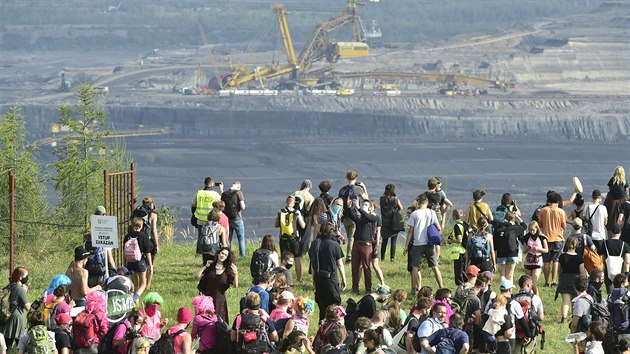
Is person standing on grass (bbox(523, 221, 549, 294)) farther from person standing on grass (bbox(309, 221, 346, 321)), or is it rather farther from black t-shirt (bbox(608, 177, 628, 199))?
person standing on grass (bbox(309, 221, 346, 321))

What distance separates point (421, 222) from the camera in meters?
14.9

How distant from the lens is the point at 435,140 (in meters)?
150

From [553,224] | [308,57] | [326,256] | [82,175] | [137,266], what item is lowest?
[137,266]

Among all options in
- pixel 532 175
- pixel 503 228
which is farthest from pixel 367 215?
pixel 532 175

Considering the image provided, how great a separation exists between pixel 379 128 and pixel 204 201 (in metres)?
147

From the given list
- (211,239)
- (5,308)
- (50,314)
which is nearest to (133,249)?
(211,239)

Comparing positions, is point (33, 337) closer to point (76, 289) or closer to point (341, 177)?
point (76, 289)

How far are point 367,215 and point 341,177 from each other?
94.3 metres

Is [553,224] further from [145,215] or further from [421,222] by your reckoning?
[145,215]

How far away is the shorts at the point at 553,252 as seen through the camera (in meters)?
15.9

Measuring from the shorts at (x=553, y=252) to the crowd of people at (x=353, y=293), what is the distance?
2 centimetres

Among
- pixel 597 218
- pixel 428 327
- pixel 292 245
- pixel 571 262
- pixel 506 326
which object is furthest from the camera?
pixel 292 245

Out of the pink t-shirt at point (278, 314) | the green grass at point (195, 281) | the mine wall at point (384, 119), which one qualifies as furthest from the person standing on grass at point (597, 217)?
the mine wall at point (384, 119)

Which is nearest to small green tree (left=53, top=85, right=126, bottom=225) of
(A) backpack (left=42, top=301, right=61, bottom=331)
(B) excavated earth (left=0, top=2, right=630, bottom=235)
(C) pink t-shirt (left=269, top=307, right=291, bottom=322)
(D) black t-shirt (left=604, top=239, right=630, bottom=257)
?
(D) black t-shirt (left=604, top=239, right=630, bottom=257)
